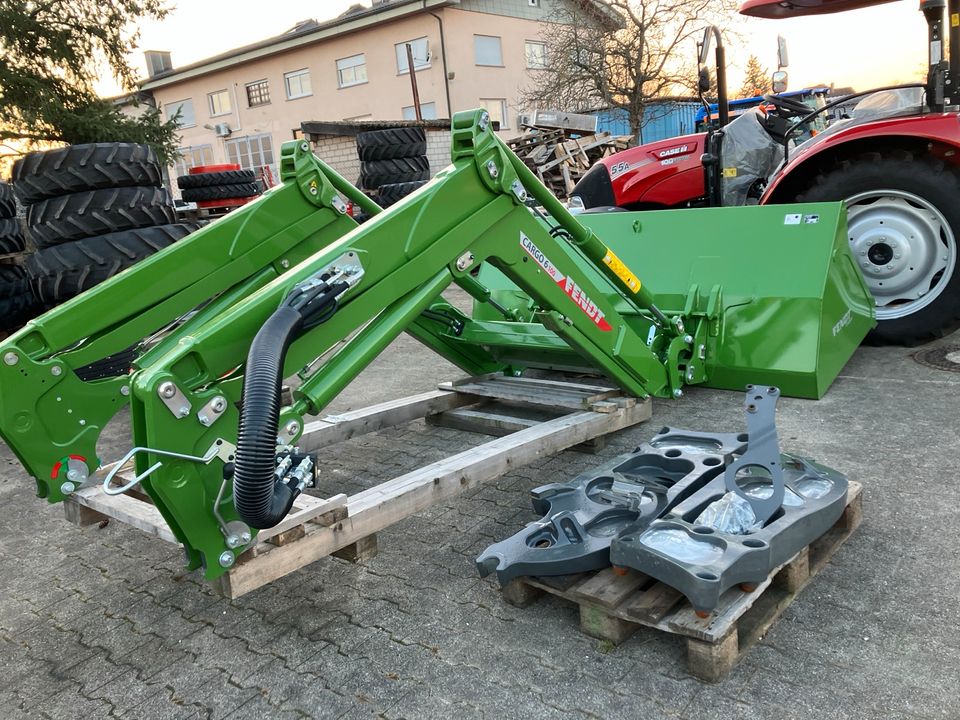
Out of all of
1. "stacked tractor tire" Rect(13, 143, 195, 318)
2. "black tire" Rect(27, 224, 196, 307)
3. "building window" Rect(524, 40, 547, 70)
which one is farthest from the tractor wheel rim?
"building window" Rect(524, 40, 547, 70)

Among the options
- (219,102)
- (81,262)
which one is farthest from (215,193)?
(219,102)

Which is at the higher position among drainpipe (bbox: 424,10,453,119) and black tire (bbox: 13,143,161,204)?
drainpipe (bbox: 424,10,453,119)

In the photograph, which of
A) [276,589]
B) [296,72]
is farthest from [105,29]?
[296,72]

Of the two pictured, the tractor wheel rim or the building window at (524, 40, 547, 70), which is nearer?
the tractor wheel rim

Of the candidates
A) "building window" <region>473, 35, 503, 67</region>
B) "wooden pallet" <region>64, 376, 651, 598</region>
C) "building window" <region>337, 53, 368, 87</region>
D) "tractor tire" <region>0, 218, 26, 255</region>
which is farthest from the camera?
"building window" <region>337, 53, 368, 87</region>

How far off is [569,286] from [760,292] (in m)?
1.51

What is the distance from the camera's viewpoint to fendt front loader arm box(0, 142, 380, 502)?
3.02 metres

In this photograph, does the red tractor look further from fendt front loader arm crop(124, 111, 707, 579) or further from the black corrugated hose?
the black corrugated hose

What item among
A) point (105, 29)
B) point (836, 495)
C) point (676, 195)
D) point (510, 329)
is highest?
point (105, 29)

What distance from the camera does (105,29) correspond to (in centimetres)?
1264

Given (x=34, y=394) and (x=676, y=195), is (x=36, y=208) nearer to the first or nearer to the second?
(x=34, y=394)

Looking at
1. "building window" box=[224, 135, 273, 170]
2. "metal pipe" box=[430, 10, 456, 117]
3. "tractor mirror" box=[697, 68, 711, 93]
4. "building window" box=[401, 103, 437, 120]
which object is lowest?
"tractor mirror" box=[697, 68, 711, 93]

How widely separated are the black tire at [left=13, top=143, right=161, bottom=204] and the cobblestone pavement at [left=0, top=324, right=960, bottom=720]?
288 cm

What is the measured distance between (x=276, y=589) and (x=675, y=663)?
4.95ft
